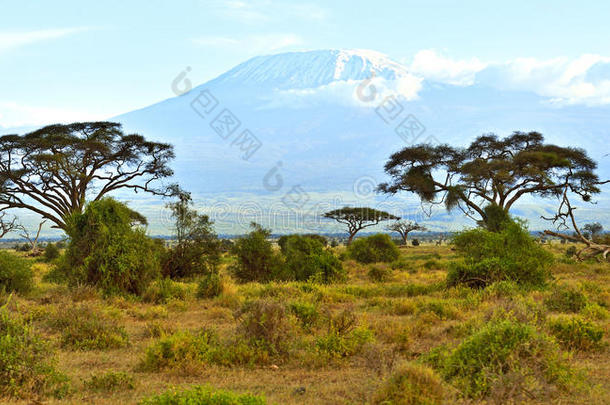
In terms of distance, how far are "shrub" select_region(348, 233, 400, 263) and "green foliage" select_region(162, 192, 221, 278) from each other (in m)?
11.2

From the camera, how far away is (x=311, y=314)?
427 inches

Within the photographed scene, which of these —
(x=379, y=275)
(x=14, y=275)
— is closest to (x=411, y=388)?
(x=14, y=275)

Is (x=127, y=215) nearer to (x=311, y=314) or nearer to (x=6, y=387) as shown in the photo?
(x=311, y=314)

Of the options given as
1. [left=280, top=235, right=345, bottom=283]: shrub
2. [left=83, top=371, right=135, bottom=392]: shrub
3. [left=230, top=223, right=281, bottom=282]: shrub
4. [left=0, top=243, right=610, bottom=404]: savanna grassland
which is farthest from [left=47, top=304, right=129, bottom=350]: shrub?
[left=230, top=223, right=281, bottom=282]: shrub

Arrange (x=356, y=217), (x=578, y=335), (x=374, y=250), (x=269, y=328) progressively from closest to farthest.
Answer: (x=269, y=328) < (x=578, y=335) < (x=374, y=250) < (x=356, y=217)

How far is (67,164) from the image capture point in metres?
32.0

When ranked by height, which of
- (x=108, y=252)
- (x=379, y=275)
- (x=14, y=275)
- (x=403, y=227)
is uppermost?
(x=403, y=227)

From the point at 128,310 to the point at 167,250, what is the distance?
359 inches

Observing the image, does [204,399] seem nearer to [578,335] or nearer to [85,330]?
[85,330]

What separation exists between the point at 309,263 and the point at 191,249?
489 centimetres

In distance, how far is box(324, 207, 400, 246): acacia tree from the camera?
58.5 metres

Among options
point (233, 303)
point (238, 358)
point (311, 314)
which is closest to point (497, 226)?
point (233, 303)

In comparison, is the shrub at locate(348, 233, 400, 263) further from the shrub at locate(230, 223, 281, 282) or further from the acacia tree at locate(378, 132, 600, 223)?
the shrub at locate(230, 223, 281, 282)

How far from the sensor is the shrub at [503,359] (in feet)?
20.9
